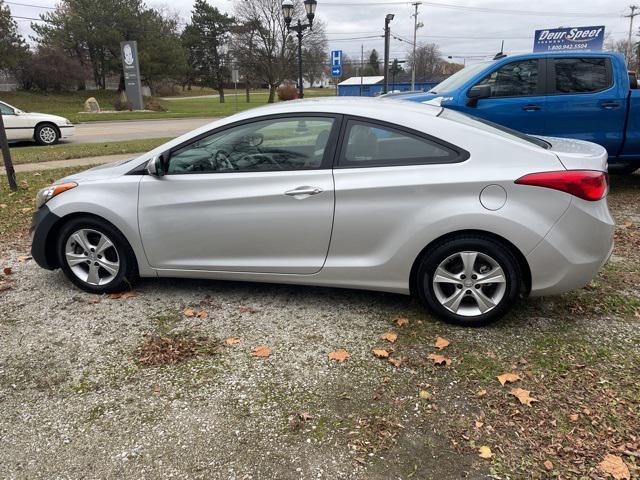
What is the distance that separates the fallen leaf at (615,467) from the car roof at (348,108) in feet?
7.69

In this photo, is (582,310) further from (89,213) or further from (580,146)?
(89,213)

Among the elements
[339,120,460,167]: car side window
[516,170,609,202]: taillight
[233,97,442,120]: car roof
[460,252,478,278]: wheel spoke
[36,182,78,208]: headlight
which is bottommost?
[460,252,478,278]: wheel spoke

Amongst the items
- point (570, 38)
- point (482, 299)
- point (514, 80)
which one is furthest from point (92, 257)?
point (570, 38)

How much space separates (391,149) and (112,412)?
2.38 meters

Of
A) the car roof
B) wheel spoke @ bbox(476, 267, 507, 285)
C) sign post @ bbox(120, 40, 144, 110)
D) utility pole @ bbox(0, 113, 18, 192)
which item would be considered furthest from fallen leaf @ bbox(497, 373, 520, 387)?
sign post @ bbox(120, 40, 144, 110)

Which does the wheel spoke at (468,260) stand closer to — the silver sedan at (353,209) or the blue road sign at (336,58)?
the silver sedan at (353,209)

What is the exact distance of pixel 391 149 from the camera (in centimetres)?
356

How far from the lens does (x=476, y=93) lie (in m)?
7.06

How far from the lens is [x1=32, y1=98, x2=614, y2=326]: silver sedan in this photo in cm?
332

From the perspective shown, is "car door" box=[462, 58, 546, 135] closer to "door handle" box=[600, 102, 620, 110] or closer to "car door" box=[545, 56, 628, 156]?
"car door" box=[545, 56, 628, 156]

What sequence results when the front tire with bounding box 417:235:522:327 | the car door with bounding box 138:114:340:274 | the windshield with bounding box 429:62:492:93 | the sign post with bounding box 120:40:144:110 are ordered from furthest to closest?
the sign post with bounding box 120:40:144:110 → the windshield with bounding box 429:62:492:93 → the car door with bounding box 138:114:340:274 → the front tire with bounding box 417:235:522:327

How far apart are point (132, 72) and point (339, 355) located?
40969 mm

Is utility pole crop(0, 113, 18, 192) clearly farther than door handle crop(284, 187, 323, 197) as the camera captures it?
Yes

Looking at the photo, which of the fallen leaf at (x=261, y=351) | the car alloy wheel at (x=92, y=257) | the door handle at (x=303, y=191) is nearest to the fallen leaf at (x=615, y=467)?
the fallen leaf at (x=261, y=351)
